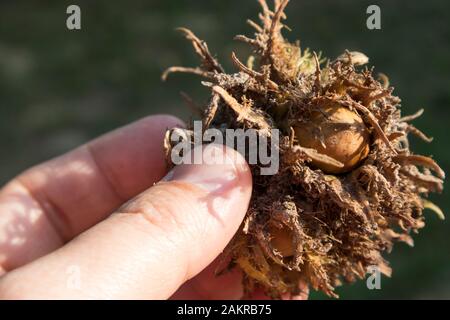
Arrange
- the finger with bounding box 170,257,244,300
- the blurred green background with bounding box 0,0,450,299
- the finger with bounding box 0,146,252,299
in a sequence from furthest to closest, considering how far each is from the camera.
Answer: the blurred green background with bounding box 0,0,450,299, the finger with bounding box 170,257,244,300, the finger with bounding box 0,146,252,299

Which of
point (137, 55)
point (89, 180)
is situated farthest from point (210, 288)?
point (137, 55)

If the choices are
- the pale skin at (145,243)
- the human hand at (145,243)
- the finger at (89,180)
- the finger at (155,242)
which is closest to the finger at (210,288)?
the pale skin at (145,243)

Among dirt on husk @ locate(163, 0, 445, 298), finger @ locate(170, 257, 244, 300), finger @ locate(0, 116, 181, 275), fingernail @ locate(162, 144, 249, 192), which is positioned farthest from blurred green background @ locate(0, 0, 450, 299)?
fingernail @ locate(162, 144, 249, 192)

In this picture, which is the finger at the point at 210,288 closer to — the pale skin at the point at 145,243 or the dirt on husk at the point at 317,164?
the pale skin at the point at 145,243

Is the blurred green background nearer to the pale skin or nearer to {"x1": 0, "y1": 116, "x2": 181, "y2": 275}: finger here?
{"x1": 0, "y1": 116, "x2": 181, "y2": 275}: finger

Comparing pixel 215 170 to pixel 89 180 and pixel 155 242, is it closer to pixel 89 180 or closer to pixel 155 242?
pixel 155 242
